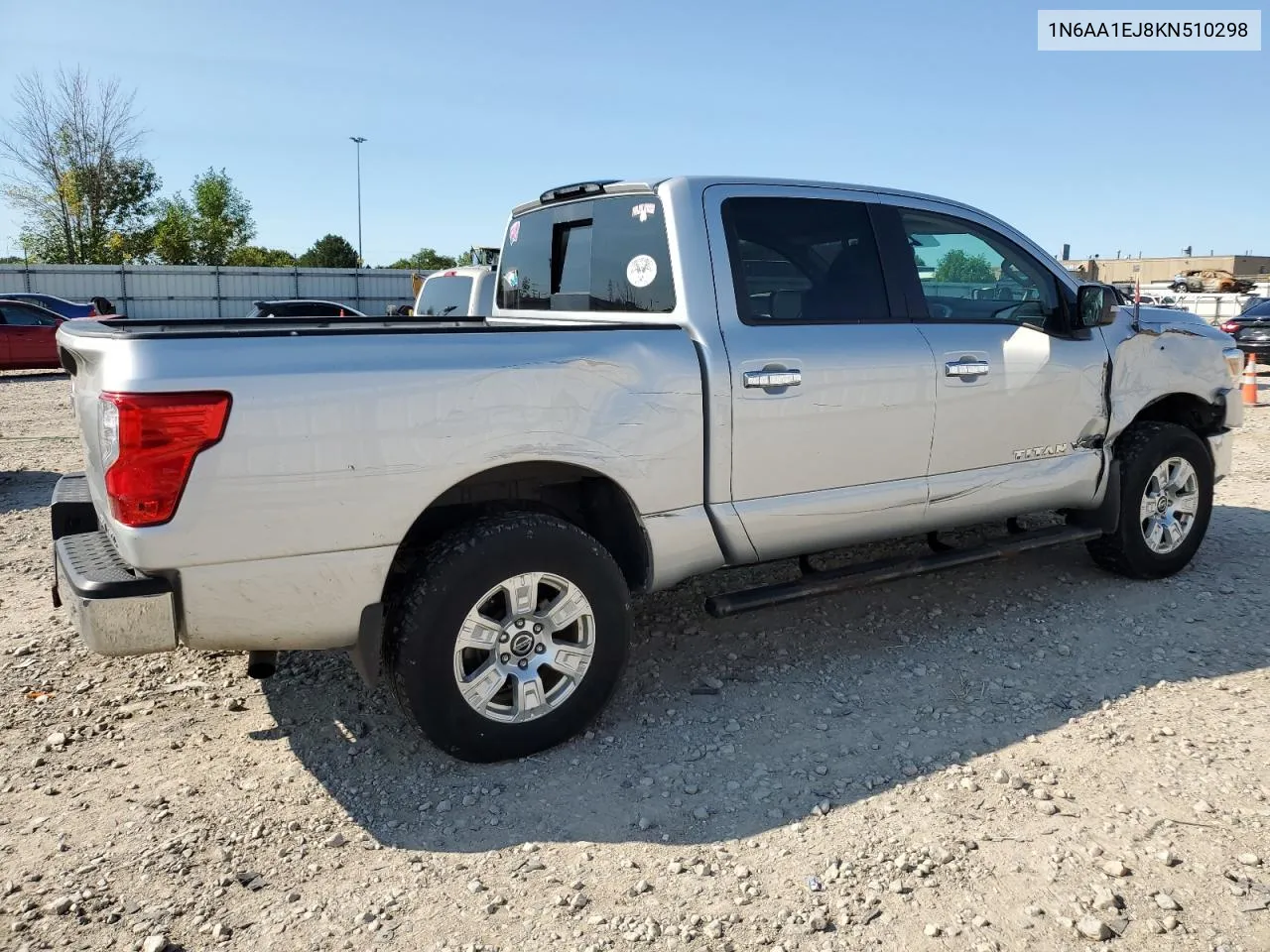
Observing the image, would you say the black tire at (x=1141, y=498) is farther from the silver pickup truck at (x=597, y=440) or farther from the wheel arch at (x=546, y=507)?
the wheel arch at (x=546, y=507)

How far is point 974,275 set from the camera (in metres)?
4.60

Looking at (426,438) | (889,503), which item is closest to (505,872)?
(426,438)

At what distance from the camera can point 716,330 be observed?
3.67 metres

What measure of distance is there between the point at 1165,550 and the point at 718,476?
304cm

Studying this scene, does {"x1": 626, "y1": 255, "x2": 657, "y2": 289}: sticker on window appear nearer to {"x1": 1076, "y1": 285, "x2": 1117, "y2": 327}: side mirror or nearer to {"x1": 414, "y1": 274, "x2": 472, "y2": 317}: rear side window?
{"x1": 1076, "y1": 285, "x2": 1117, "y2": 327}: side mirror

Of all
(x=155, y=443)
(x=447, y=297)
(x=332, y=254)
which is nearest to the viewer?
(x=155, y=443)

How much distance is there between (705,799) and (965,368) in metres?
2.21

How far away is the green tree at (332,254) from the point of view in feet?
208

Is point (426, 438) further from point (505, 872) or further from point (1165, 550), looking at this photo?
point (1165, 550)

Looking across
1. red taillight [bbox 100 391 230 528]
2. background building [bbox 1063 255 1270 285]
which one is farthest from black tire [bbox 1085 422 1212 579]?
Answer: background building [bbox 1063 255 1270 285]

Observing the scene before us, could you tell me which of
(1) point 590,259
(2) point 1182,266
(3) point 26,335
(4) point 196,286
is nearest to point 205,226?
(4) point 196,286

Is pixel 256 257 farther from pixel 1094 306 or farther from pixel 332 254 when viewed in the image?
pixel 1094 306

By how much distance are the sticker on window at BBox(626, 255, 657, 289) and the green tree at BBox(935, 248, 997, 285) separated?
1.40m

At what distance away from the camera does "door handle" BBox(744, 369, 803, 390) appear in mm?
3654
